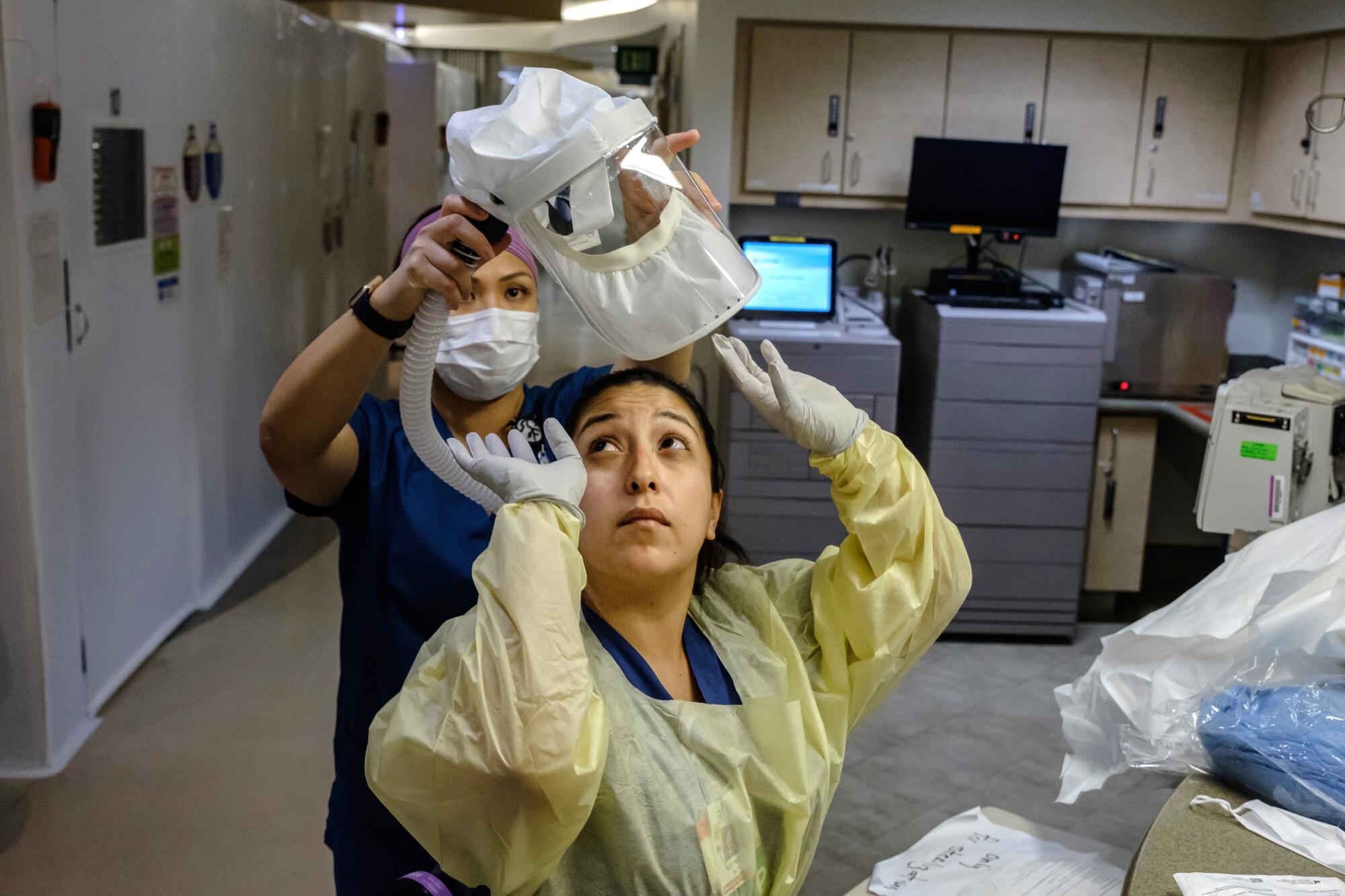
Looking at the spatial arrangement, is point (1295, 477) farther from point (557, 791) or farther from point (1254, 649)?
point (557, 791)

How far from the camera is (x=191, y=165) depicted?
4102 millimetres

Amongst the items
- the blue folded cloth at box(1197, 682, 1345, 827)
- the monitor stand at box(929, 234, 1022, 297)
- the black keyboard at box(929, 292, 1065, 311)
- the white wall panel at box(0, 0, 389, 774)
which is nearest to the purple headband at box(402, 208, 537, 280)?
the blue folded cloth at box(1197, 682, 1345, 827)

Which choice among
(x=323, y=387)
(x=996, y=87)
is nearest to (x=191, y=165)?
(x=996, y=87)

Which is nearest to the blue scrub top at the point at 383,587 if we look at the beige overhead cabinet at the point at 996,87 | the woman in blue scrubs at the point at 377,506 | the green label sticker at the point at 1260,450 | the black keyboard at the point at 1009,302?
the woman in blue scrubs at the point at 377,506

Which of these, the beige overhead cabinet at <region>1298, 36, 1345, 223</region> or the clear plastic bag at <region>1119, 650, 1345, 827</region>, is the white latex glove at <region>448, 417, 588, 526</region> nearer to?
the clear plastic bag at <region>1119, 650, 1345, 827</region>

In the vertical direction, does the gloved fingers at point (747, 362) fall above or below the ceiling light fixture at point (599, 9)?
below

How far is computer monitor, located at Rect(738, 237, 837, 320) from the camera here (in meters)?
4.36

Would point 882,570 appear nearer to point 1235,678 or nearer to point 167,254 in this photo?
point 1235,678

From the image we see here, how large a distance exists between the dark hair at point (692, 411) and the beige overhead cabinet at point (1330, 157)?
3082mm

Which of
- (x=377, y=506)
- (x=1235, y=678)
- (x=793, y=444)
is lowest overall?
(x=793, y=444)

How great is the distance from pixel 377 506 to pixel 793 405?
0.60 meters

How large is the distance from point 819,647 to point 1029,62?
335 centimetres

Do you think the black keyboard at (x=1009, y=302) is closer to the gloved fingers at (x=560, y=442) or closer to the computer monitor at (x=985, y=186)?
the computer monitor at (x=985, y=186)

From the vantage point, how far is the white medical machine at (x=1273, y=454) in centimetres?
283
